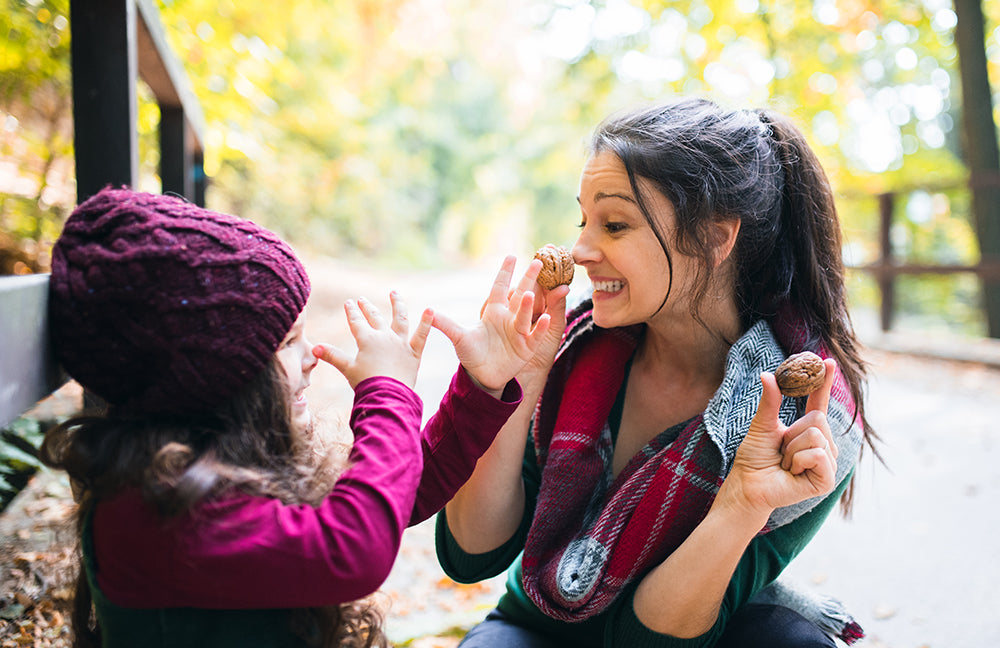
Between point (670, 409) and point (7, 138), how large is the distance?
2.80 meters

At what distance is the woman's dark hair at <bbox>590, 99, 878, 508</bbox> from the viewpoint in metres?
1.70

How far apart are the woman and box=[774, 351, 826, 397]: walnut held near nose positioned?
0.04 m

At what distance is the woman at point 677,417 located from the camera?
1440mm

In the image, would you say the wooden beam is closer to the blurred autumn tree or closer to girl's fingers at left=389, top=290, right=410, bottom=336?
girl's fingers at left=389, top=290, right=410, bottom=336

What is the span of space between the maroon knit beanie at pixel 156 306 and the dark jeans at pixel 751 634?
3.02ft

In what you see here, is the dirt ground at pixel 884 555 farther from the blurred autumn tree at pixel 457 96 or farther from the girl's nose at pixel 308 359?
the blurred autumn tree at pixel 457 96

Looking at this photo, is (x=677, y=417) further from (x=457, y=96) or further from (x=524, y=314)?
(x=457, y=96)

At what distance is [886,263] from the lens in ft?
27.2

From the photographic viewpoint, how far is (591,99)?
1188 cm

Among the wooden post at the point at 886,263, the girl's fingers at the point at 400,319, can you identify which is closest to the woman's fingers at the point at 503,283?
the girl's fingers at the point at 400,319

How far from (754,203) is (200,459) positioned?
1.38 metres

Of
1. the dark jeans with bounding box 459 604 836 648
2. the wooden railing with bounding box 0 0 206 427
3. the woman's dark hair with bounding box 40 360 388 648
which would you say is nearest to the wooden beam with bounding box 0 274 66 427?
the wooden railing with bounding box 0 0 206 427

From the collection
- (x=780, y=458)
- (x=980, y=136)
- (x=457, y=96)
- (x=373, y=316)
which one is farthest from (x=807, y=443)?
(x=457, y=96)

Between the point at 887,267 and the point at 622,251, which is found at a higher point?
the point at 887,267
